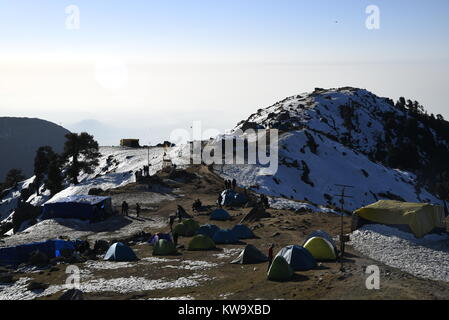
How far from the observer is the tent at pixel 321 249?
3034 cm

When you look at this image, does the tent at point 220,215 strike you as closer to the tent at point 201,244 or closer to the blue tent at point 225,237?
the blue tent at point 225,237

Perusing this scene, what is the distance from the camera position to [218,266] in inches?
1219

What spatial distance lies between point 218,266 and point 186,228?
11.7 metres

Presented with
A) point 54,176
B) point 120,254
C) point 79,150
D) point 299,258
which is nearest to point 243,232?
point 120,254

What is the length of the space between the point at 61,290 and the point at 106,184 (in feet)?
183

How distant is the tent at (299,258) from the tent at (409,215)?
941 cm

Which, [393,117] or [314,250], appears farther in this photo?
[393,117]

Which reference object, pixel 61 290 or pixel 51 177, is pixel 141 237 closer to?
pixel 61 290

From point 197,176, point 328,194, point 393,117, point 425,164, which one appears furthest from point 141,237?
point 393,117

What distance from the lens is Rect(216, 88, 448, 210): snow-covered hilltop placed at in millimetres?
74312

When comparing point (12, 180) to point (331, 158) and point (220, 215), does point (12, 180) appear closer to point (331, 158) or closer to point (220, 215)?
point (331, 158)

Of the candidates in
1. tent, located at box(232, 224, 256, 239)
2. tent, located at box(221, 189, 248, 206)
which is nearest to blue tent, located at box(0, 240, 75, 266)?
tent, located at box(232, 224, 256, 239)

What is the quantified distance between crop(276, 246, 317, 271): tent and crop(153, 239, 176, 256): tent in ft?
31.8
